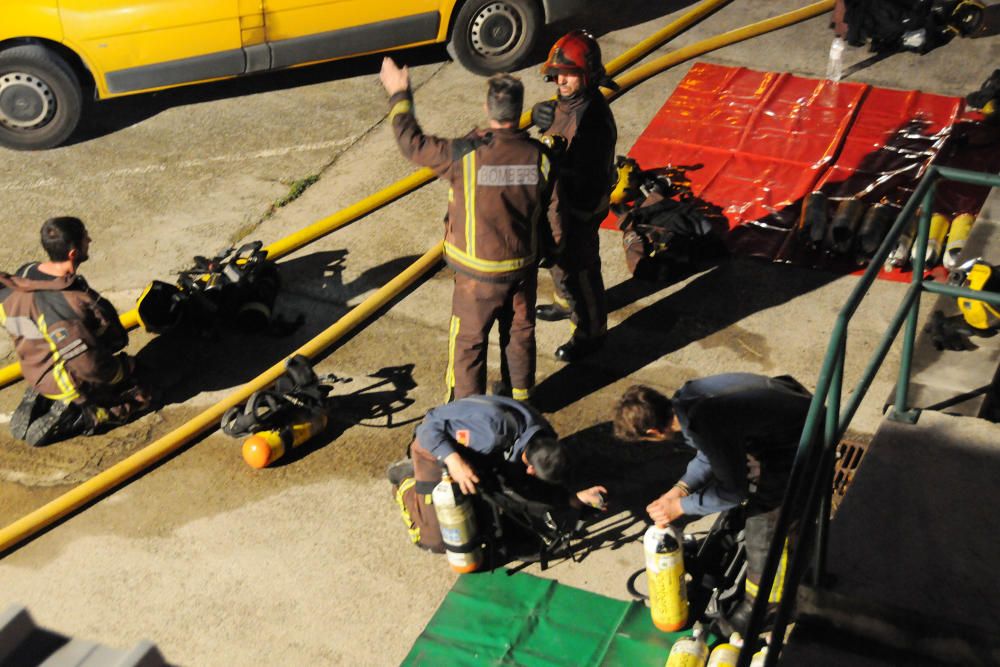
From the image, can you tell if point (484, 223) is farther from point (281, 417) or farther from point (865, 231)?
point (865, 231)

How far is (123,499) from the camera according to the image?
7.13m

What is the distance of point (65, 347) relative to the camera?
23.6ft

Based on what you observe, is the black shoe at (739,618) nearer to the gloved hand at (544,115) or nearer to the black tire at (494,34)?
the gloved hand at (544,115)

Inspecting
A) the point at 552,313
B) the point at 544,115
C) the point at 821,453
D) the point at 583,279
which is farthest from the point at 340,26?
the point at 821,453

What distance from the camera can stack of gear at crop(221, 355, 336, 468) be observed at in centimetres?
716

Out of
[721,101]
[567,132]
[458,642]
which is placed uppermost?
[567,132]

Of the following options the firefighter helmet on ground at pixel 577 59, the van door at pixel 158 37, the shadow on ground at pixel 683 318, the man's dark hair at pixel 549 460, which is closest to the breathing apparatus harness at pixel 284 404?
the shadow on ground at pixel 683 318

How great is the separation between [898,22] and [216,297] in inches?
264

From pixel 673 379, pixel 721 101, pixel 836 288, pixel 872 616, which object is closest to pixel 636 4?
pixel 721 101

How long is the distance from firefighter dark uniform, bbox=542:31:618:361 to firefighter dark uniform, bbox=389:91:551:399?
379 mm

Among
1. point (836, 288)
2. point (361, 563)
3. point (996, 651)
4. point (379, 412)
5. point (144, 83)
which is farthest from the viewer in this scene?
point (144, 83)

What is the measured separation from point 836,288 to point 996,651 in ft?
14.6

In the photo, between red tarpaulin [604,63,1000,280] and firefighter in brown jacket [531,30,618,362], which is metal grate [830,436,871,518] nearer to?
firefighter in brown jacket [531,30,618,362]

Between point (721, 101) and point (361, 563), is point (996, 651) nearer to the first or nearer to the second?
point (361, 563)
